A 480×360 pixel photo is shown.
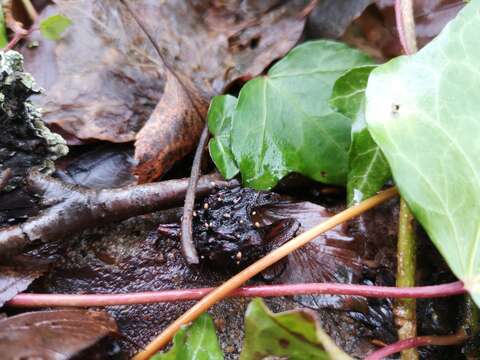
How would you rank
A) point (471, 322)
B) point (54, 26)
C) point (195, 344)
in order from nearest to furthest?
point (195, 344) → point (471, 322) → point (54, 26)

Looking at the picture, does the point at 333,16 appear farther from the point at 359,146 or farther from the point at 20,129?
the point at 20,129

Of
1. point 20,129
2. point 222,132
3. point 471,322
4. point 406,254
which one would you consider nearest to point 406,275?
point 406,254

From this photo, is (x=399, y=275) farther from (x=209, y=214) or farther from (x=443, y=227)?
(x=209, y=214)

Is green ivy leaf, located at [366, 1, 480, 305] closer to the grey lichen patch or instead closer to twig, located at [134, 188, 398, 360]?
twig, located at [134, 188, 398, 360]

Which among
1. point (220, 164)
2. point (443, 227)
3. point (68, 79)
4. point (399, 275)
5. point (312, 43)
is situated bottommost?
point (399, 275)

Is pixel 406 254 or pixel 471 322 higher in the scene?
pixel 406 254

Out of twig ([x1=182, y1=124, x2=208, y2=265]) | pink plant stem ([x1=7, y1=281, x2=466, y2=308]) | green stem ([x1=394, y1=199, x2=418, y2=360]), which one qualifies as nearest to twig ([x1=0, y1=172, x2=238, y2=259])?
twig ([x1=182, y1=124, x2=208, y2=265])

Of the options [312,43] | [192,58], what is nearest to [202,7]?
[192,58]
